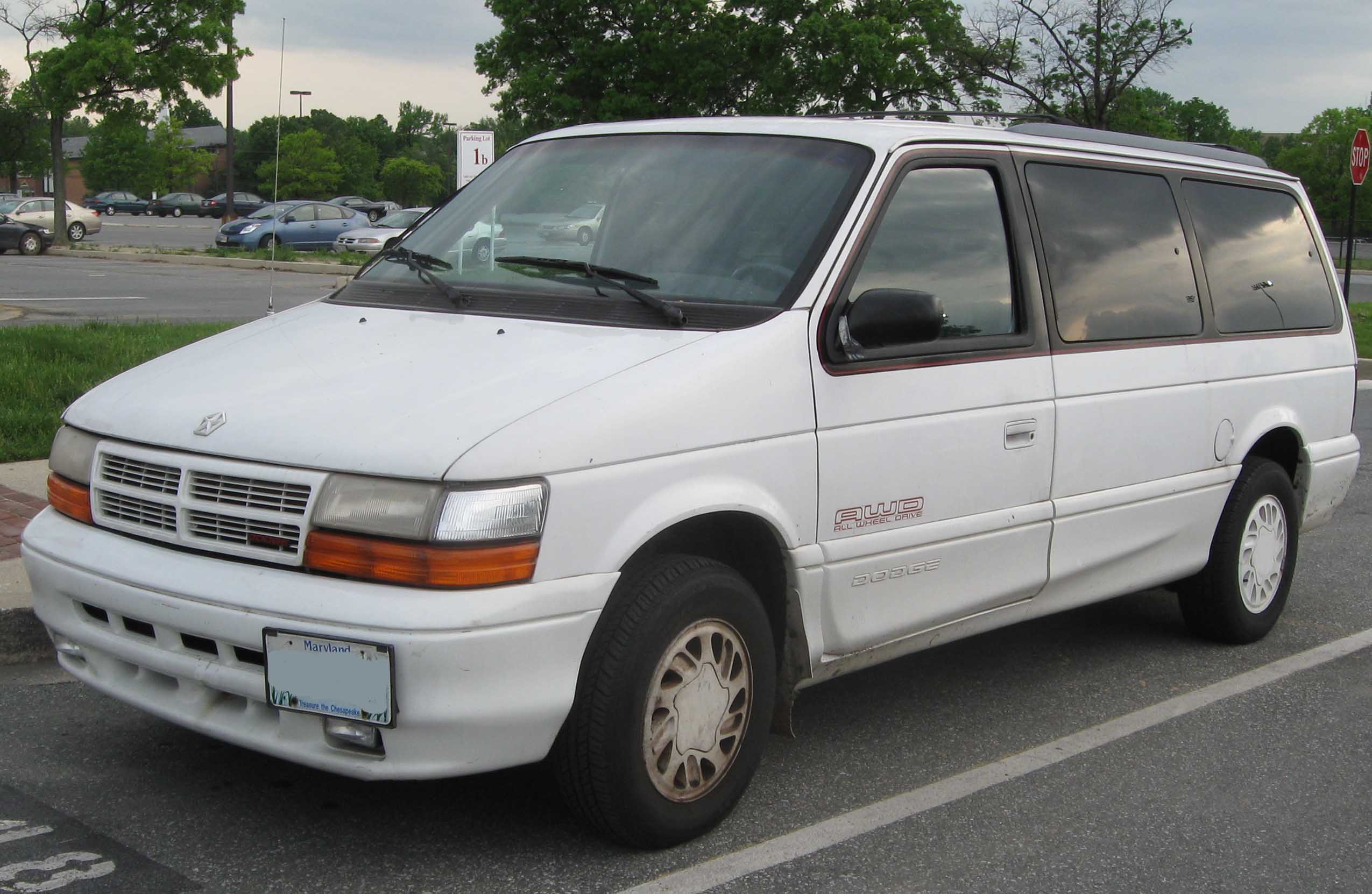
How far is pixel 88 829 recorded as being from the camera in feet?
11.4

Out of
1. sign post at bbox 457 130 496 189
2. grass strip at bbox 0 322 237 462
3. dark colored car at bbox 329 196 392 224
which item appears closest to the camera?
grass strip at bbox 0 322 237 462

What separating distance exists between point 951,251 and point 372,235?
30.1 meters

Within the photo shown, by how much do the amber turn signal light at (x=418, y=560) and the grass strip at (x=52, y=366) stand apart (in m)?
4.92

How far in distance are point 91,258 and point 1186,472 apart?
2911 centimetres

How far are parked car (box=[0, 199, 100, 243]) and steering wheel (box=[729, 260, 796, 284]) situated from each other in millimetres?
33514

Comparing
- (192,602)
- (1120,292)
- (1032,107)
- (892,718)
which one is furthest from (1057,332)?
(1032,107)

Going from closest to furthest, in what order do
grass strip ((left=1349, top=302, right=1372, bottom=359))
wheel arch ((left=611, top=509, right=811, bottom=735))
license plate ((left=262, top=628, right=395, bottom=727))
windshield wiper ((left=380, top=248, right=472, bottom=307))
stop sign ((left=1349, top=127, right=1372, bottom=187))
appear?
1. license plate ((left=262, top=628, right=395, bottom=727))
2. wheel arch ((left=611, top=509, right=811, bottom=735))
3. windshield wiper ((left=380, top=248, right=472, bottom=307))
4. stop sign ((left=1349, top=127, right=1372, bottom=187))
5. grass strip ((left=1349, top=302, right=1372, bottom=359))

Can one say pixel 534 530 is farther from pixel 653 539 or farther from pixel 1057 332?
Result: pixel 1057 332

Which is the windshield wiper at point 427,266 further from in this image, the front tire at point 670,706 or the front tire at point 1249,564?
the front tire at point 1249,564

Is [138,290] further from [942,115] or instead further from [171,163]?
[171,163]

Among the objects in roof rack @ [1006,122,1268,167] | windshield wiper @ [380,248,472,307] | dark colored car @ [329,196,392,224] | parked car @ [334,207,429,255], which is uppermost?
dark colored car @ [329,196,392,224]

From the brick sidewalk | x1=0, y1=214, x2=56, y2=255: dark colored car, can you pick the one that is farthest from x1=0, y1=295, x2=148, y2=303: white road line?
x1=0, y1=214, x2=56, y2=255: dark colored car

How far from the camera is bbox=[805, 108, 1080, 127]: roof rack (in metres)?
4.62

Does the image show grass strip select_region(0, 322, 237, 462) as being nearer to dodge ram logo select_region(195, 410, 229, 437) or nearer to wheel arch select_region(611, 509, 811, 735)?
dodge ram logo select_region(195, 410, 229, 437)
